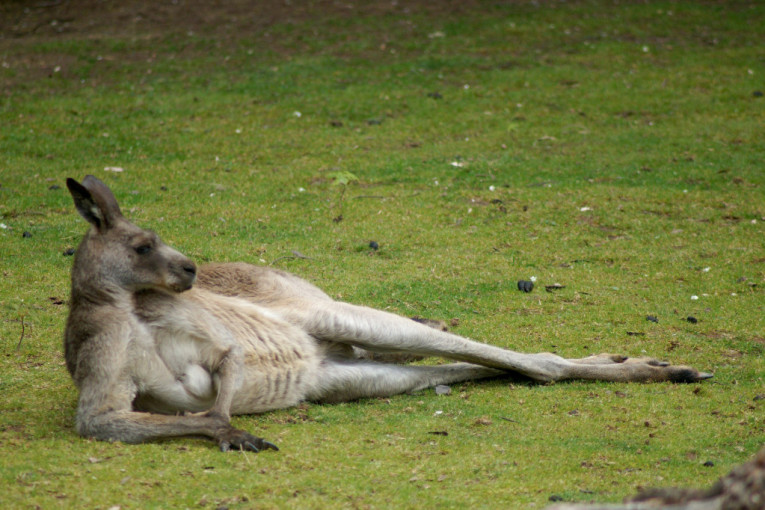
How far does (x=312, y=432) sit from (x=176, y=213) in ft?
16.7

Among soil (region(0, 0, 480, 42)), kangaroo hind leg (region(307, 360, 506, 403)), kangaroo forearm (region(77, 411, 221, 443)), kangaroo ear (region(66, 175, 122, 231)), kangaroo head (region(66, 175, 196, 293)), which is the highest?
soil (region(0, 0, 480, 42))

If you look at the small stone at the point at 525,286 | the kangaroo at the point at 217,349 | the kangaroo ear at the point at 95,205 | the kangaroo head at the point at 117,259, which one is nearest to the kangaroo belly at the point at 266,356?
the kangaroo at the point at 217,349

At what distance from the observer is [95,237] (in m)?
4.93

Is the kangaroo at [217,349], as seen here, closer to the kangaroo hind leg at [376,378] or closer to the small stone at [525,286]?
the kangaroo hind leg at [376,378]

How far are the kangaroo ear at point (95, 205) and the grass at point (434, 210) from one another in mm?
1188

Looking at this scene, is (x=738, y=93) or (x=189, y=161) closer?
(x=189, y=161)

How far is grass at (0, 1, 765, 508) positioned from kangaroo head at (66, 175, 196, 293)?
0.90m

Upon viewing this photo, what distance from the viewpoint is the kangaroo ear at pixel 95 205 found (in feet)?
15.8

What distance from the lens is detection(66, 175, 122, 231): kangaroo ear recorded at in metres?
4.83

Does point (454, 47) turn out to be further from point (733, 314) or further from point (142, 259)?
point (142, 259)

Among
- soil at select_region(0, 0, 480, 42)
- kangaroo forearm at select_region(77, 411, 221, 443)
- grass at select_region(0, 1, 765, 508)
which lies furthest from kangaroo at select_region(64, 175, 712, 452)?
soil at select_region(0, 0, 480, 42)

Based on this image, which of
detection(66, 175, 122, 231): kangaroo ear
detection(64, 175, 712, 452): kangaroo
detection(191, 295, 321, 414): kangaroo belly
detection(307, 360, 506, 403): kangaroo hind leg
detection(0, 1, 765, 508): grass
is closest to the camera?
detection(0, 1, 765, 508): grass

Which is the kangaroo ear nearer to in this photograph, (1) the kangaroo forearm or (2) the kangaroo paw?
(1) the kangaroo forearm

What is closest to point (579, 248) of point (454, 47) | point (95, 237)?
point (95, 237)
